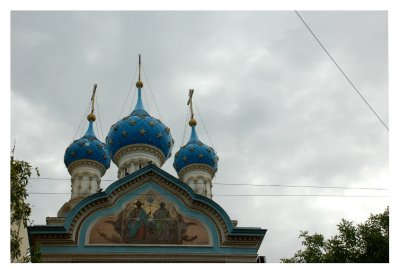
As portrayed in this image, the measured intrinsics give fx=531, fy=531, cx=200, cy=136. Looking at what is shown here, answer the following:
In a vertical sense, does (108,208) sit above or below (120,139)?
below

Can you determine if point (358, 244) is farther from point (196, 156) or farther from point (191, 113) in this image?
point (191, 113)

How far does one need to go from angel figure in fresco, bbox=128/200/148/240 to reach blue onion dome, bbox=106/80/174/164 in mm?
4418

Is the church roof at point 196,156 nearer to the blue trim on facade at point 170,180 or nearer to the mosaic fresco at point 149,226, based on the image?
the blue trim on facade at point 170,180

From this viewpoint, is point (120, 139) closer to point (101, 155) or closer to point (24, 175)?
point (101, 155)

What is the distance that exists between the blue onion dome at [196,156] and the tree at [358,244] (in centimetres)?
753

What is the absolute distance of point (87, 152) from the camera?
18312 mm

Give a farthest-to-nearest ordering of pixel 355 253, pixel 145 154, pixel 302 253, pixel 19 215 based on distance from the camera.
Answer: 1. pixel 145 154
2. pixel 302 253
3. pixel 355 253
4. pixel 19 215

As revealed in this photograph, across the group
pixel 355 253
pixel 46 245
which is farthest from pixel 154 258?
pixel 355 253

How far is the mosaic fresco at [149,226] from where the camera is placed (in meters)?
12.1

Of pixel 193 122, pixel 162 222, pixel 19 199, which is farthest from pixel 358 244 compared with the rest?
pixel 193 122

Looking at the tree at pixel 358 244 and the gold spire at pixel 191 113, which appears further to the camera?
the gold spire at pixel 191 113

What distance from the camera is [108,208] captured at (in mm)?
12578

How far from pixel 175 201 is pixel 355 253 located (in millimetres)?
4284

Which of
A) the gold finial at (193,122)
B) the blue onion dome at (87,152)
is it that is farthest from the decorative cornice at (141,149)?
the gold finial at (193,122)
